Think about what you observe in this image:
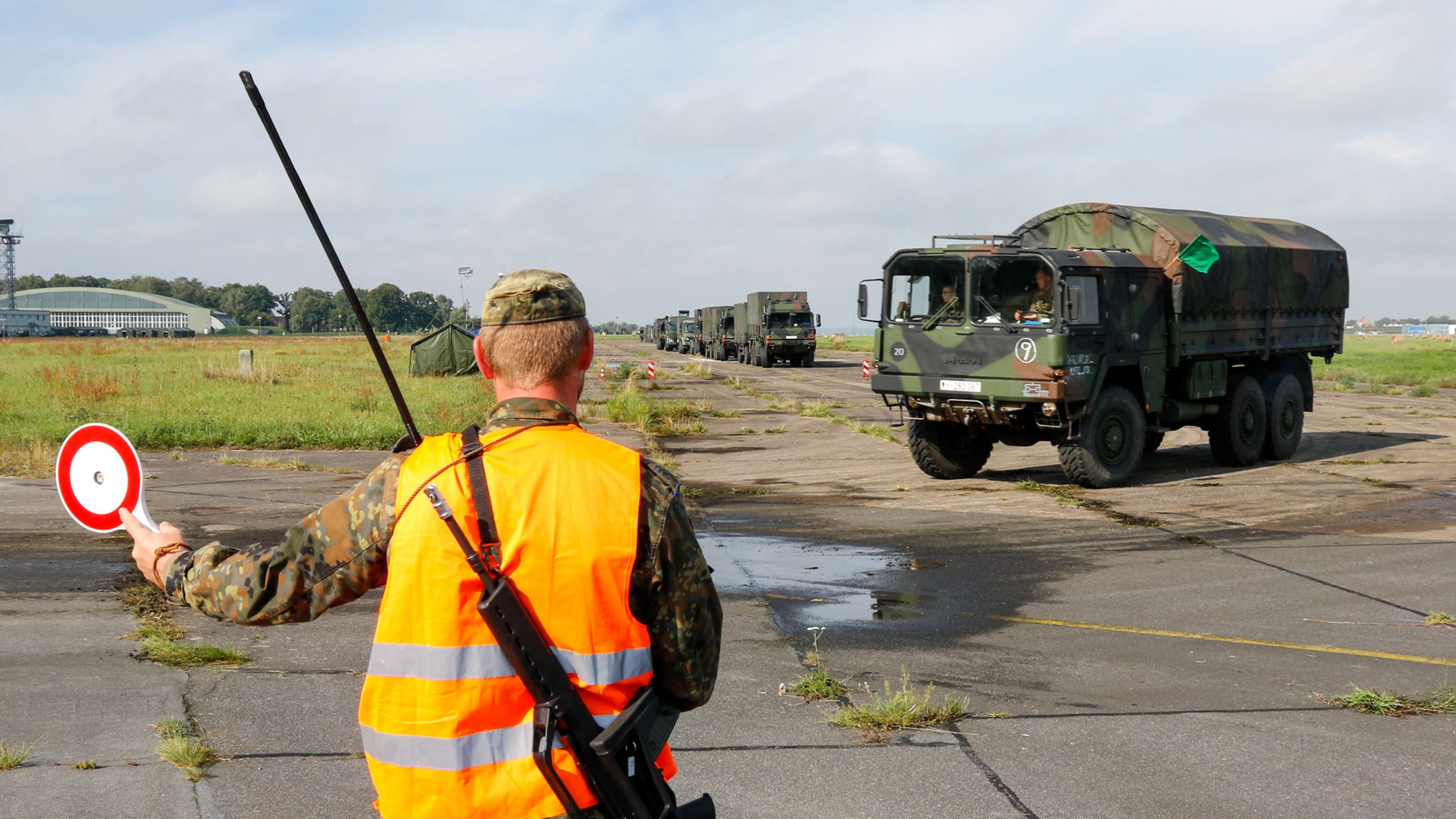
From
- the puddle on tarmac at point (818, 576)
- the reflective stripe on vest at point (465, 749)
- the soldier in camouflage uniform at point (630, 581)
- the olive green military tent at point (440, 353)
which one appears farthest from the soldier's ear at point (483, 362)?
the olive green military tent at point (440, 353)

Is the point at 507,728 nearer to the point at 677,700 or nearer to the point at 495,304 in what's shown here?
the point at 677,700

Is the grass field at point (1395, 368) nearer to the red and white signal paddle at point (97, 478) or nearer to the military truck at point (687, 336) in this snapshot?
the red and white signal paddle at point (97, 478)

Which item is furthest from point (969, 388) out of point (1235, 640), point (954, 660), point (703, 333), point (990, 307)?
point (703, 333)

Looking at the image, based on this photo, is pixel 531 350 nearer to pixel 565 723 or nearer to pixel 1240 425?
pixel 565 723

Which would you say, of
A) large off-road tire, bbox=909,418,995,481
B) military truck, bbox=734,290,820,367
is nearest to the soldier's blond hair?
large off-road tire, bbox=909,418,995,481

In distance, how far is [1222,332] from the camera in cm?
1488

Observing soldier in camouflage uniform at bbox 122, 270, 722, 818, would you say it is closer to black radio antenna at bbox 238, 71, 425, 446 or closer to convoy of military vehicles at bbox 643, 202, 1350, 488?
black radio antenna at bbox 238, 71, 425, 446

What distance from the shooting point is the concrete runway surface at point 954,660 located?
15.0 ft

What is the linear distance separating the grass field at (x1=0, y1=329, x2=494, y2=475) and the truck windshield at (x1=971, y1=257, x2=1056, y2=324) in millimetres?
8982

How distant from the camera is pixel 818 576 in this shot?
8.84m

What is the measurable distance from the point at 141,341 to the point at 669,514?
89978 millimetres

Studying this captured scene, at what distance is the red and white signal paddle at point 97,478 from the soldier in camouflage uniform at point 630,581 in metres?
0.20

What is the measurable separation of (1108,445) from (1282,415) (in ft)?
14.1

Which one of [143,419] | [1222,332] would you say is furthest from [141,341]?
[1222,332]
